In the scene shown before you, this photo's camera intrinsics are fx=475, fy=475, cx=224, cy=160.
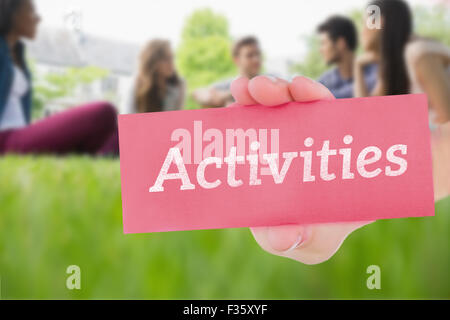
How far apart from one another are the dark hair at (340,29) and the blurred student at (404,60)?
269 mm

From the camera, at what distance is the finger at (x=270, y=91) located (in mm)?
393

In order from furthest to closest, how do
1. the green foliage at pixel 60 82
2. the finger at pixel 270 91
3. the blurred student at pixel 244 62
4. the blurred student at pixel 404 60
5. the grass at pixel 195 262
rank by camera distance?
the green foliage at pixel 60 82, the blurred student at pixel 244 62, the blurred student at pixel 404 60, the grass at pixel 195 262, the finger at pixel 270 91

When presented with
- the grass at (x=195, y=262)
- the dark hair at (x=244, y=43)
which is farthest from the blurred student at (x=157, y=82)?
the grass at (x=195, y=262)

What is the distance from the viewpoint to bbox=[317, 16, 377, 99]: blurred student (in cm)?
167

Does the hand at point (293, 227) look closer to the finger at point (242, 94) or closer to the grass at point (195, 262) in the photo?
the finger at point (242, 94)

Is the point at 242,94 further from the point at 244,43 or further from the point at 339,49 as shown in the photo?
the point at 244,43

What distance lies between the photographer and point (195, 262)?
0.64 metres

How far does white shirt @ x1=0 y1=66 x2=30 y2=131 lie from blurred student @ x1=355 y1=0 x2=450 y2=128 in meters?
1.24

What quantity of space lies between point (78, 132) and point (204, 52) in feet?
6.27

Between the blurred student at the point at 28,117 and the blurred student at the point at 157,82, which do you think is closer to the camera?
the blurred student at the point at 28,117

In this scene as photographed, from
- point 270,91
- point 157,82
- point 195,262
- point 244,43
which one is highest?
point 244,43

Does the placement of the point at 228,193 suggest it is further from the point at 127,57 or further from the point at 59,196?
the point at 127,57

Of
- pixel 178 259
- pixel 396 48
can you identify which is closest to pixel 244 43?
pixel 396 48

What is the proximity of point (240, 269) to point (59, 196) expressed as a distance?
45cm
